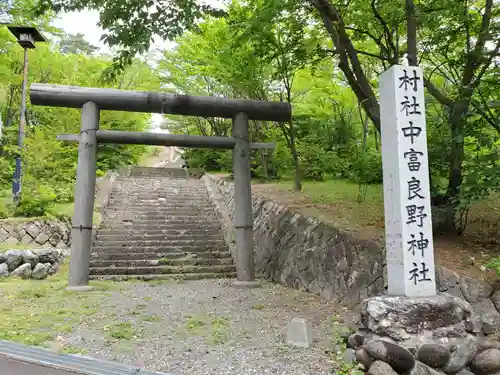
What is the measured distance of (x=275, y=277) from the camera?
7.81 m

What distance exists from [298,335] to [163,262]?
497cm

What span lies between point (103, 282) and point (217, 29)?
7.10 m

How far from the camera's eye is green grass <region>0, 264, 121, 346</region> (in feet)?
13.5

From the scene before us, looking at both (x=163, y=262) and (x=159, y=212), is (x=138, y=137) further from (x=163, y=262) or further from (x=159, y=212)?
(x=159, y=212)

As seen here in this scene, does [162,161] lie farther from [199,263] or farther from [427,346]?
[427,346]

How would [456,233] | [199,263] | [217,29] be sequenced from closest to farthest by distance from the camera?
[456,233] < [199,263] < [217,29]

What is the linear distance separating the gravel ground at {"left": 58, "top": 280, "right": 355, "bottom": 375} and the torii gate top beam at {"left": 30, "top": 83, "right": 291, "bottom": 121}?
3.25 m

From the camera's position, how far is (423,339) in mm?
3506

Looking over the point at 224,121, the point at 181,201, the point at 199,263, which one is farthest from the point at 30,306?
the point at 224,121

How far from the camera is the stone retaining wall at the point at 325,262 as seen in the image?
425 centimetres

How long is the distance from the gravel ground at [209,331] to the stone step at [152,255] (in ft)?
6.33

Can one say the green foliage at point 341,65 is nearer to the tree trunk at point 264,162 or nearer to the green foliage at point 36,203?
the tree trunk at point 264,162

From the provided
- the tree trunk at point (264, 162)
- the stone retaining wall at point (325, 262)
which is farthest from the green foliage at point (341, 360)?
the tree trunk at point (264, 162)

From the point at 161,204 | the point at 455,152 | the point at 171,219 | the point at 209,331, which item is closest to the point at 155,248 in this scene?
the point at 171,219
